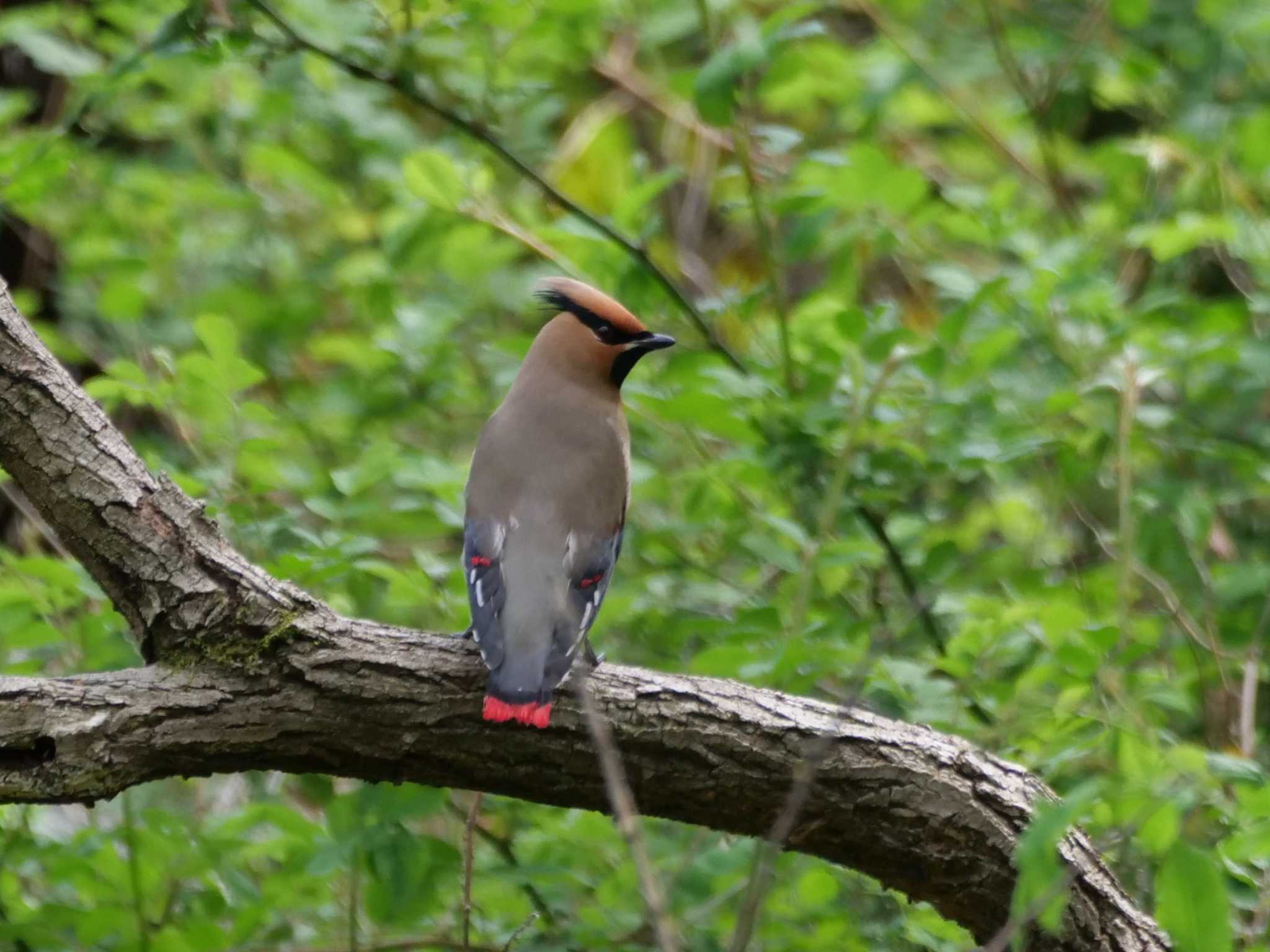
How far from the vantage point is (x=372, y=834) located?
313cm

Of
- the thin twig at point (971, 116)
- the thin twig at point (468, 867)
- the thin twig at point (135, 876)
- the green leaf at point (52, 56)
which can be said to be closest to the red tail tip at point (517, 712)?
the thin twig at point (468, 867)

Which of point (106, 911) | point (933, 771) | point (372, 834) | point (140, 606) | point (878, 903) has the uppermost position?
point (140, 606)

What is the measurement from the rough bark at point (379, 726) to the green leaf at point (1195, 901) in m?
0.47

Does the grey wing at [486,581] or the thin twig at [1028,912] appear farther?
the grey wing at [486,581]

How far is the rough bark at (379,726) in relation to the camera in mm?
2680

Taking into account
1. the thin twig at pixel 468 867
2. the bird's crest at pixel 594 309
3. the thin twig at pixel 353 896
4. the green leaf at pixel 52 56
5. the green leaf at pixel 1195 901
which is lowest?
the thin twig at pixel 353 896

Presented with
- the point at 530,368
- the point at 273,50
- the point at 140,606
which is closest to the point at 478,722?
the point at 140,606

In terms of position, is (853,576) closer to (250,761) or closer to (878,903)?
(878,903)

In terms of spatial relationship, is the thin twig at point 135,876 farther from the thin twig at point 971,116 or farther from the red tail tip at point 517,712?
the thin twig at point 971,116

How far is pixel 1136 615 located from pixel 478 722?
109 inches

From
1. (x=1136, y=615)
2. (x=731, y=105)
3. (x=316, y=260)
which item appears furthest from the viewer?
(x=316, y=260)

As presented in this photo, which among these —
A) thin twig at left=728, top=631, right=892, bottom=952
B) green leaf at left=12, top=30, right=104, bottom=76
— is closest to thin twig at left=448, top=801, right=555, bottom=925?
thin twig at left=728, top=631, right=892, bottom=952

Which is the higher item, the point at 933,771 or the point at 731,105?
the point at 731,105

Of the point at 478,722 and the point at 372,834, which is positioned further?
the point at 372,834
